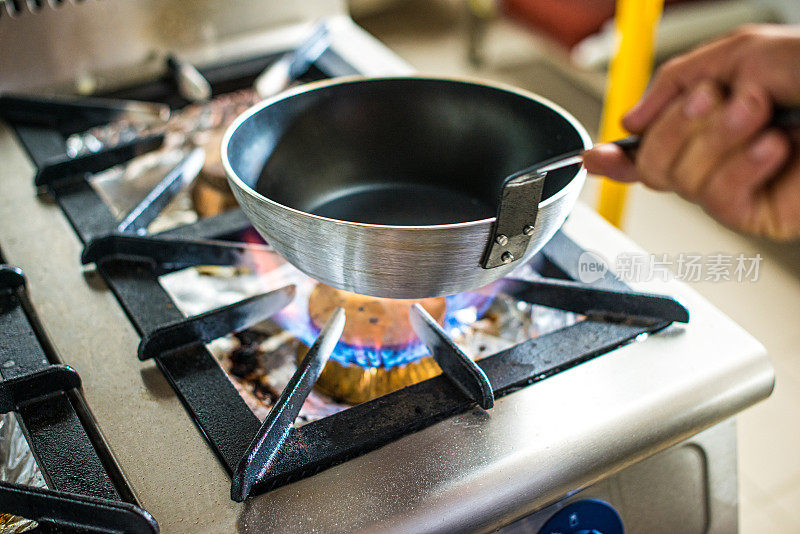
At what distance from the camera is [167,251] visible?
0.57 metres

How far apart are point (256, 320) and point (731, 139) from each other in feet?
1.12

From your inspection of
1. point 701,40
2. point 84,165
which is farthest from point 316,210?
point 701,40

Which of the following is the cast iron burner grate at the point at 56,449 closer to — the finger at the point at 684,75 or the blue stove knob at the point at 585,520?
the blue stove knob at the point at 585,520

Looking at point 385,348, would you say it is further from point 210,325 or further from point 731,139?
point 731,139

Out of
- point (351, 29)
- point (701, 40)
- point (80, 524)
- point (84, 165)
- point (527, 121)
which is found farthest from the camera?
point (701, 40)

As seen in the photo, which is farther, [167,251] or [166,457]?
[167,251]

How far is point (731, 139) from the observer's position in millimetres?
442

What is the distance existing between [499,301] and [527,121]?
151 millimetres

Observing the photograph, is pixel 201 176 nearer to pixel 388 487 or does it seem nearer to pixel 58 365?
pixel 58 365

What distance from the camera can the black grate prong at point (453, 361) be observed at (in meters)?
0.45

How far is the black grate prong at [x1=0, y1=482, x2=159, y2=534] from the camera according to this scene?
0.37 meters

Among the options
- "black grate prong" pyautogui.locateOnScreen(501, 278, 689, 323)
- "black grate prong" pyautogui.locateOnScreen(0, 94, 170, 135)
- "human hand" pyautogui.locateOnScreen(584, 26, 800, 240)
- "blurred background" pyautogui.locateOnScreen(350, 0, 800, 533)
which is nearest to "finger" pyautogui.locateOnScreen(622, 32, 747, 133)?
"human hand" pyautogui.locateOnScreen(584, 26, 800, 240)

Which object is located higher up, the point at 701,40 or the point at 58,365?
the point at 58,365

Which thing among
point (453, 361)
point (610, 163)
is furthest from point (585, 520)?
point (610, 163)
